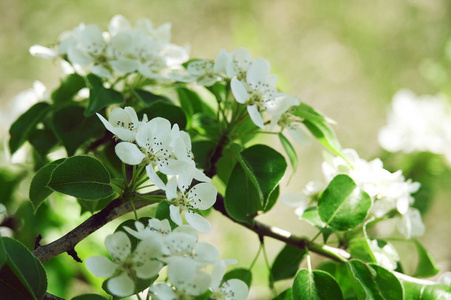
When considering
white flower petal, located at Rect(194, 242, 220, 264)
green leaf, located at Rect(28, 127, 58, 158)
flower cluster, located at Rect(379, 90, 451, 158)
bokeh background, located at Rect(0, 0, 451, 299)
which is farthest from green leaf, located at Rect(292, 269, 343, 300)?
bokeh background, located at Rect(0, 0, 451, 299)

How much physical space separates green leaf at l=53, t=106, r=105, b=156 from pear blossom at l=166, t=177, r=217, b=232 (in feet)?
0.58

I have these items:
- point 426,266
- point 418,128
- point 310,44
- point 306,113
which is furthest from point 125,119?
point 310,44

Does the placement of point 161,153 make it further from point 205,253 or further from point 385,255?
point 385,255

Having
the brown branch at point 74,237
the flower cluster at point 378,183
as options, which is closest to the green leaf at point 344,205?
the flower cluster at point 378,183

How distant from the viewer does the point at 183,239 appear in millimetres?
395

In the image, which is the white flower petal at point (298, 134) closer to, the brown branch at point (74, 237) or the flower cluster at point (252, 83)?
the flower cluster at point (252, 83)

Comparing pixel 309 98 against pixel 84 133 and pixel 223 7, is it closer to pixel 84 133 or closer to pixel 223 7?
pixel 223 7

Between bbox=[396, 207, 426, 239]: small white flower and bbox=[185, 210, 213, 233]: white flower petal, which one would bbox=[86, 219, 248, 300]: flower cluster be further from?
bbox=[396, 207, 426, 239]: small white flower

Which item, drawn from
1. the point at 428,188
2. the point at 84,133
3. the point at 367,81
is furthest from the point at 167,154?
the point at 367,81

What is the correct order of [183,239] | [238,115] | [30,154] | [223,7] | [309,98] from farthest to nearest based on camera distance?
[223,7] < [309,98] < [30,154] < [238,115] < [183,239]

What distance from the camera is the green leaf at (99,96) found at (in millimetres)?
554

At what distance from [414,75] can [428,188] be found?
5.73ft

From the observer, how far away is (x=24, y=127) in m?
0.61

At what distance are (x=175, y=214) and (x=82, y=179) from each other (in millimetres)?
94
